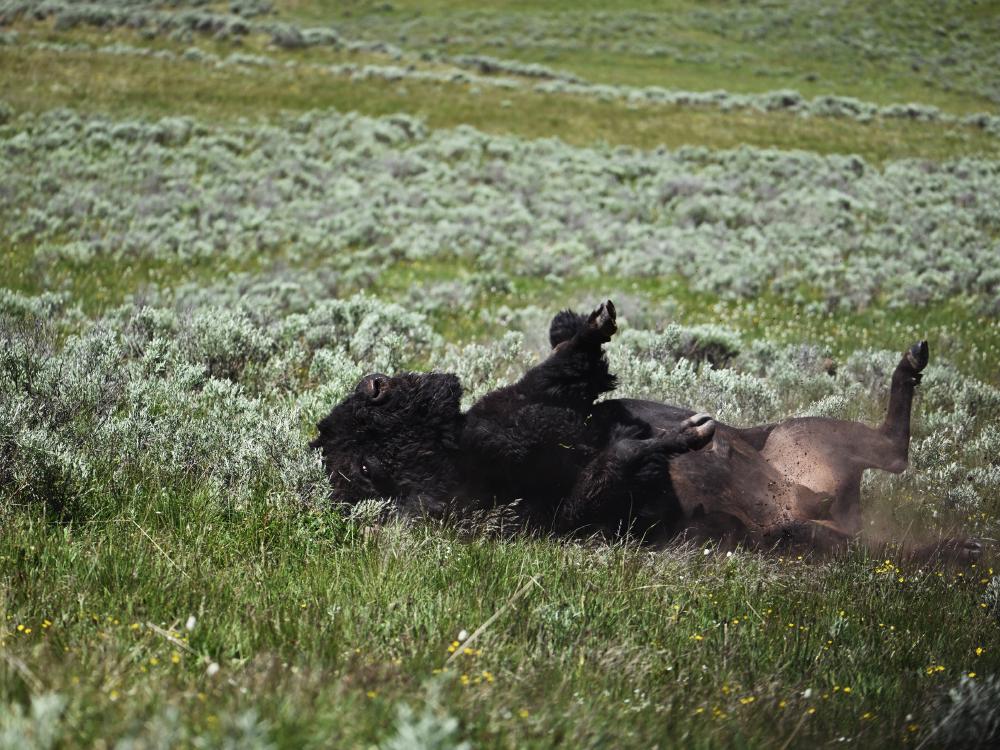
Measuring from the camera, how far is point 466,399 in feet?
22.6

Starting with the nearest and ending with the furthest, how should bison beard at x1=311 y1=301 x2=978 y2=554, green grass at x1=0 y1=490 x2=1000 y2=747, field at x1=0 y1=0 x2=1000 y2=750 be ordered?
green grass at x1=0 y1=490 x2=1000 y2=747, field at x1=0 y1=0 x2=1000 y2=750, bison beard at x1=311 y1=301 x2=978 y2=554

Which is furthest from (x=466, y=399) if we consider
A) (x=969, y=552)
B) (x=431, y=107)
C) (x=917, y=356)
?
(x=431, y=107)

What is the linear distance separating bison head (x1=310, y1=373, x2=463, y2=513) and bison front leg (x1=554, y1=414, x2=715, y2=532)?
639mm

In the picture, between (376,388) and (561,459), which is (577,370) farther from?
(376,388)

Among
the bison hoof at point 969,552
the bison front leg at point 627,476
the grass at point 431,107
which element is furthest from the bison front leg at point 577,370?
the grass at point 431,107

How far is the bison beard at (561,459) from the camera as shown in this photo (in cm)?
437

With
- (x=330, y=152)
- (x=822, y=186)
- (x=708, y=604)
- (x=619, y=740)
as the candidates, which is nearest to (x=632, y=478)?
(x=708, y=604)

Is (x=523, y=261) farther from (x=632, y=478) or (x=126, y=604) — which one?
(x=126, y=604)

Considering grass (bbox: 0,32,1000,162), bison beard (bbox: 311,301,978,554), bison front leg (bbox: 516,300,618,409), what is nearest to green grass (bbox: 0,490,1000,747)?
bison beard (bbox: 311,301,978,554)

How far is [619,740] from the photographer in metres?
2.31

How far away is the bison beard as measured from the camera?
4.37 m

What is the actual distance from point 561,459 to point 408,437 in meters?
0.77

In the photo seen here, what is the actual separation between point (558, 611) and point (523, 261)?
482 inches

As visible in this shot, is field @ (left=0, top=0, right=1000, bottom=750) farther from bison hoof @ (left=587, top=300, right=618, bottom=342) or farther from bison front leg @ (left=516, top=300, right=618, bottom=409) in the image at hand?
bison hoof @ (left=587, top=300, right=618, bottom=342)
